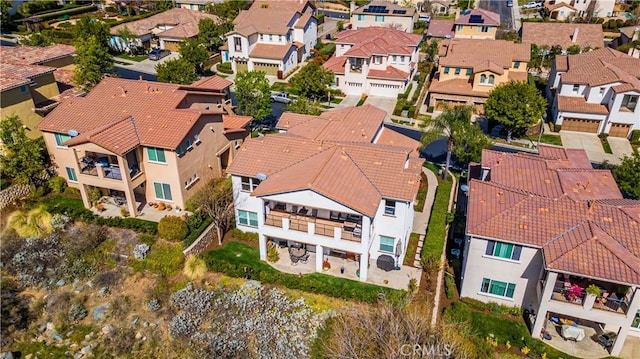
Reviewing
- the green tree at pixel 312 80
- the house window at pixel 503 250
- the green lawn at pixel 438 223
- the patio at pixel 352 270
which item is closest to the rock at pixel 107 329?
the patio at pixel 352 270

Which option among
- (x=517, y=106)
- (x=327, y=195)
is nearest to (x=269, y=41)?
(x=517, y=106)

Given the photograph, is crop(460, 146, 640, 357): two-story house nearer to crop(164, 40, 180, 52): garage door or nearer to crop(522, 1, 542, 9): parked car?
crop(164, 40, 180, 52): garage door

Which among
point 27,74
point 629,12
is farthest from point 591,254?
point 629,12

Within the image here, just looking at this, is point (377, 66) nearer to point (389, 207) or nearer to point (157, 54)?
point (157, 54)

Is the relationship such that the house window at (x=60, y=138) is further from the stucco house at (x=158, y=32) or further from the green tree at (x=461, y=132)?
the stucco house at (x=158, y=32)

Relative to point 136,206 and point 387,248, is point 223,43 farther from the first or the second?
point 387,248

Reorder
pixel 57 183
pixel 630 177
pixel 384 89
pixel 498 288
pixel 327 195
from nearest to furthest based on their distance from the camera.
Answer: pixel 327 195, pixel 498 288, pixel 630 177, pixel 57 183, pixel 384 89

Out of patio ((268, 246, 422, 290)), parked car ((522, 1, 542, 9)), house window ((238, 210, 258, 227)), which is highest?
parked car ((522, 1, 542, 9))

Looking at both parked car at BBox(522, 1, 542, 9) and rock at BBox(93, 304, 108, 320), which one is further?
parked car at BBox(522, 1, 542, 9)

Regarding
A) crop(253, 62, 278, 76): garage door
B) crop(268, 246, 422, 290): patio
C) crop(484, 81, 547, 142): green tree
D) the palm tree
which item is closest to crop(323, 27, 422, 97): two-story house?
crop(253, 62, 278, 76): garage door
